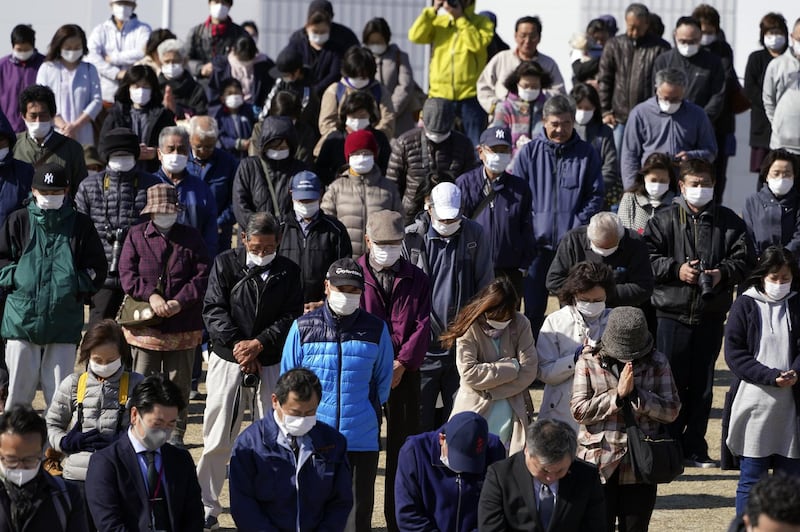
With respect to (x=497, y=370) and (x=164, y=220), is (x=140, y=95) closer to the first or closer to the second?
(x=164, y=220)

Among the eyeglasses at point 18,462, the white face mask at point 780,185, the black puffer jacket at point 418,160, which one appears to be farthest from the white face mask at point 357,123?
the eyeglasses at point 18,462

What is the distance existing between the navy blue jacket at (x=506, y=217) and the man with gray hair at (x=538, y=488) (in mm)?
4789

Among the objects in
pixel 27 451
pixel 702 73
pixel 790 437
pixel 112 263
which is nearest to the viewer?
Answer: pixel 27 451

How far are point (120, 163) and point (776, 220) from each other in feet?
17.6

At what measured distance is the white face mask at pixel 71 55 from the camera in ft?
53.1

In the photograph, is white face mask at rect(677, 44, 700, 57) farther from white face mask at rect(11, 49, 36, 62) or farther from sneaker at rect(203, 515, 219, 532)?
sneaker at rect(203, 515, 219, 532)

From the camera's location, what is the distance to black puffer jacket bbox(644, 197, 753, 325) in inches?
490

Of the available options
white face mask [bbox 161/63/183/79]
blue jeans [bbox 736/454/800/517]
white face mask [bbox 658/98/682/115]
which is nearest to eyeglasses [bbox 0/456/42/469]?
blue jeans [bbox 736/454/800/517]

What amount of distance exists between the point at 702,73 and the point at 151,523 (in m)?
9.97

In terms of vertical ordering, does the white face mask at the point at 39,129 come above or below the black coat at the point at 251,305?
above

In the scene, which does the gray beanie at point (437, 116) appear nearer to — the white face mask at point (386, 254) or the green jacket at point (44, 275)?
the white face mask at point (386, 254)

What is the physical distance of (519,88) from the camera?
1568 centimetres

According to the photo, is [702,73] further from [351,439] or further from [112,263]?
[351,439]

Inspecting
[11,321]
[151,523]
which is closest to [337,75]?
[11,321]
